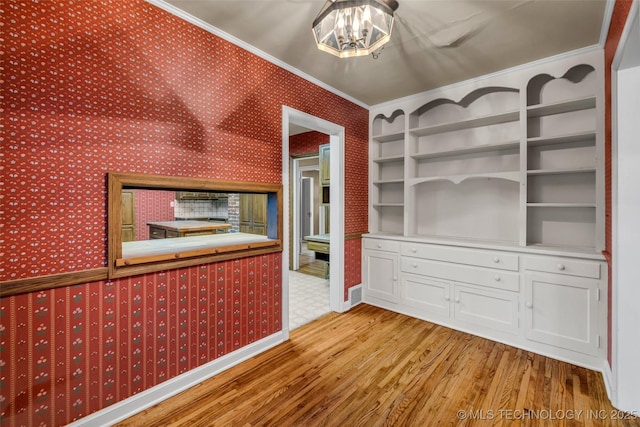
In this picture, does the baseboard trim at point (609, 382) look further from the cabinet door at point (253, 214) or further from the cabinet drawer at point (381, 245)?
the cabinet door at point (253, 214)

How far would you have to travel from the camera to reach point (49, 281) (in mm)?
1440

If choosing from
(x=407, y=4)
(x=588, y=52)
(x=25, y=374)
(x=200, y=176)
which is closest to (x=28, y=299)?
(x=25, y=374)

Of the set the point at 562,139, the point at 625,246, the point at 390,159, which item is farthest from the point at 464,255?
the point at 390,159

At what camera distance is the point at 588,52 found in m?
2.32

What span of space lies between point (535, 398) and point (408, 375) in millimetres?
801

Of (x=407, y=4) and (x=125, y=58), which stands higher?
(x=407, y=4)

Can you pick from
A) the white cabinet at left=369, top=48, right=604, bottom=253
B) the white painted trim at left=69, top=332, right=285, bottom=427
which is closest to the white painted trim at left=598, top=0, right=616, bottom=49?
the white cabinet at left=369, top=48, right=604, bottom=253

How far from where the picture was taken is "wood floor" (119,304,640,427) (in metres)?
1.70


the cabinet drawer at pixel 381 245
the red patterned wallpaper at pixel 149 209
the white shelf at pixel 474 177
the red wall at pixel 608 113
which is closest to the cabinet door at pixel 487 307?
the red wall at pixel 608 113

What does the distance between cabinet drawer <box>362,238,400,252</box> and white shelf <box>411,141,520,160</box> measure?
1.05m

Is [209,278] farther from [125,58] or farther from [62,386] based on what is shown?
[125,58]

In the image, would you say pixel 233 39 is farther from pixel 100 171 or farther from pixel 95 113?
pixel 100 171

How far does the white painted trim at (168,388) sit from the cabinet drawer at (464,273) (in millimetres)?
1705

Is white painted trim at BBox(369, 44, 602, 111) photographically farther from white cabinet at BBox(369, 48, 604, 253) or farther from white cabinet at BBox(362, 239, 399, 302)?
white cabinet at BBox(362, 239, 399, 302)
